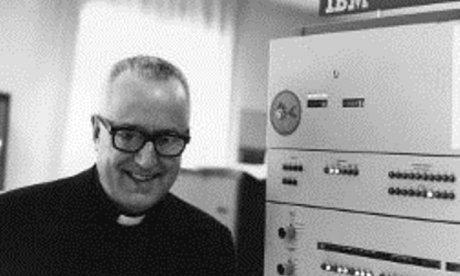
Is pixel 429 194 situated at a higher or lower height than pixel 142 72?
lower

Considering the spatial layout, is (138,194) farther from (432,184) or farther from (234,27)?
(234,27)

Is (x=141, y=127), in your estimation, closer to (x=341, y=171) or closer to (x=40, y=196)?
(x=40, y=196)

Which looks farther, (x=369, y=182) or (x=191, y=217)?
(x=191, y=217)

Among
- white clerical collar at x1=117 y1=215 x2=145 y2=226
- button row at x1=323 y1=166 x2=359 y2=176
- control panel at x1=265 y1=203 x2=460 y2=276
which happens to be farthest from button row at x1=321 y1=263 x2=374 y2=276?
white clerical collar at x1=117 y1=215 x2=145 y2=226

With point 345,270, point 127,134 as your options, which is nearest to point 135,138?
point 127,134

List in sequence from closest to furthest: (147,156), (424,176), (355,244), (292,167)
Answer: (147,156), (424,176), (355,244), (292,167)

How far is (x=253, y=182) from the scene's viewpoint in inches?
59.7

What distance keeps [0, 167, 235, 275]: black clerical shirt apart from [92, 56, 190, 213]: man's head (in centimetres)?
15

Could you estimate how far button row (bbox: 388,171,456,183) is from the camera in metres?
1.19

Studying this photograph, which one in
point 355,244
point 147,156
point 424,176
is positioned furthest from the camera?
point 355,244

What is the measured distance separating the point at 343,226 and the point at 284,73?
1.26 ft

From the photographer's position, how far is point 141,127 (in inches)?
44.6

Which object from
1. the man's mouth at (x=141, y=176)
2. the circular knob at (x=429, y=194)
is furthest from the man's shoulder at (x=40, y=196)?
the circular knob at (x=429, y=194)

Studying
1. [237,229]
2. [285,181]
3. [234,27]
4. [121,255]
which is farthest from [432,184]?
[234,27]
